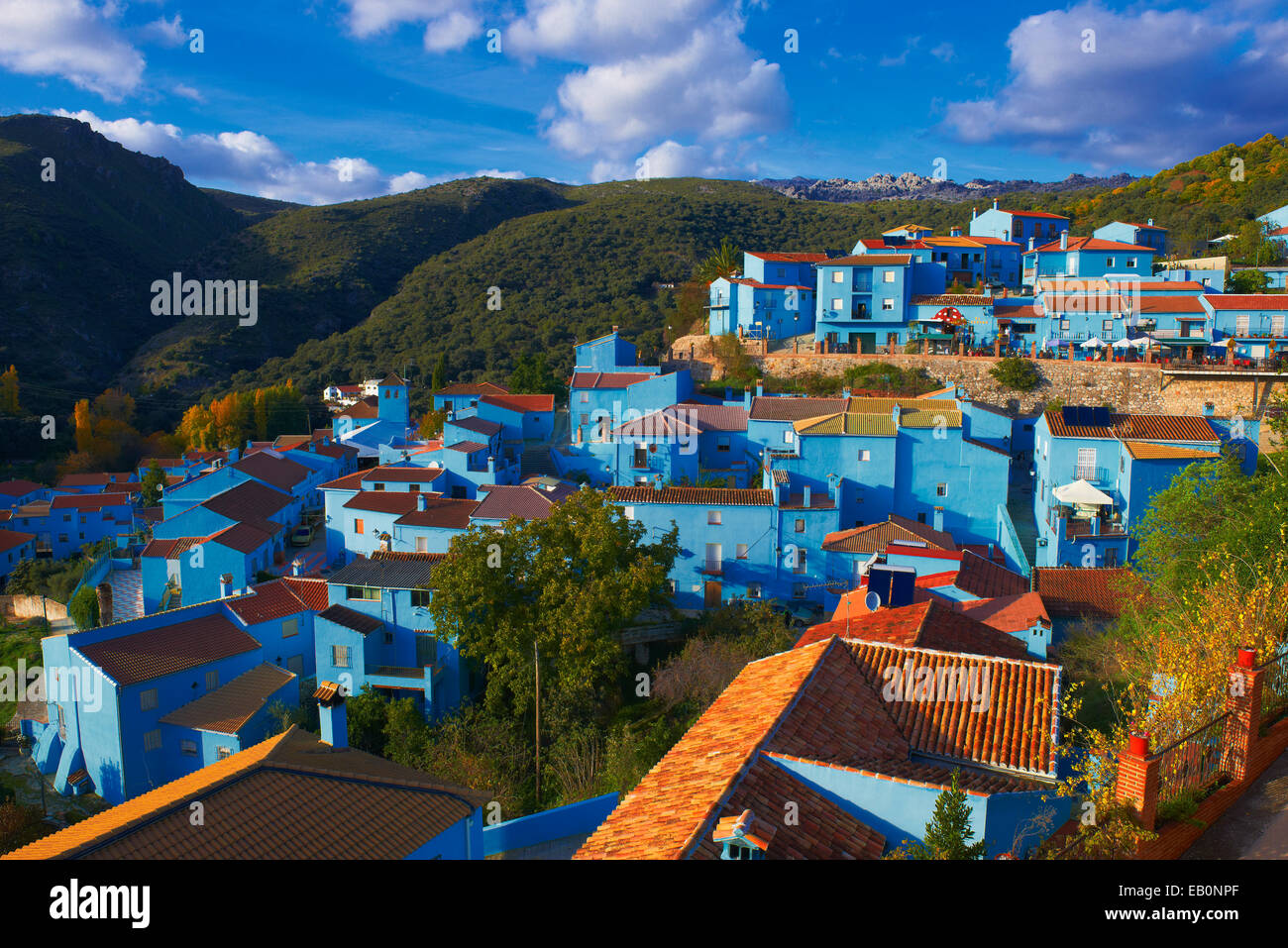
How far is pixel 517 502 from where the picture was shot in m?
32.6

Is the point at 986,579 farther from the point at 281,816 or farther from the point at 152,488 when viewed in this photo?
the point at 152,488

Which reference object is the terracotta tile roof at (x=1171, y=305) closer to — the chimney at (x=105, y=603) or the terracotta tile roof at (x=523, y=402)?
the terracotta tile roof at (x=523, y=402)

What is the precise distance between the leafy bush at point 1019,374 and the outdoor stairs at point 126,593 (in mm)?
40271

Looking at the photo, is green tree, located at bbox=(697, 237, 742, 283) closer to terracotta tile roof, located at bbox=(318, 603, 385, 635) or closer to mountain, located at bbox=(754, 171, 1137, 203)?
terracotta tile roof, located at bbox=(318, 603, 385, 635)

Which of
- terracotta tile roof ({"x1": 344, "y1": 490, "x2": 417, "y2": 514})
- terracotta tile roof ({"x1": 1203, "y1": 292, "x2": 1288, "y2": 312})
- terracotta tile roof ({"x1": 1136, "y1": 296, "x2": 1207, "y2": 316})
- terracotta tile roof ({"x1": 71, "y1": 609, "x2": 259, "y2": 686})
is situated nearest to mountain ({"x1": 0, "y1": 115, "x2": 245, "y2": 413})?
terracotta tile roof ({"x1": 344, "y1": 490, "x2": 417, "y2": 514})

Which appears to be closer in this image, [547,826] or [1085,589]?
[547,826]

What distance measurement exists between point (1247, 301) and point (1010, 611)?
30.9m

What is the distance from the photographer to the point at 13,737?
29.4 meters

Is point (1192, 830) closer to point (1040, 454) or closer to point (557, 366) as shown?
point (1040, 454)

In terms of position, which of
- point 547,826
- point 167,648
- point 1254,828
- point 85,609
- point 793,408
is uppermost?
point 793,408

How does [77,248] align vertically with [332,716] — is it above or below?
above

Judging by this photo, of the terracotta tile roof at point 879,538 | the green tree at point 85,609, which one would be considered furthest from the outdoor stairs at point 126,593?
the terracotta tile roof at point 879,538

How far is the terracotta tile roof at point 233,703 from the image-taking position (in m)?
24.3

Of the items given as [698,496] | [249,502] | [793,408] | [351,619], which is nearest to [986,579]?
[698,496]
